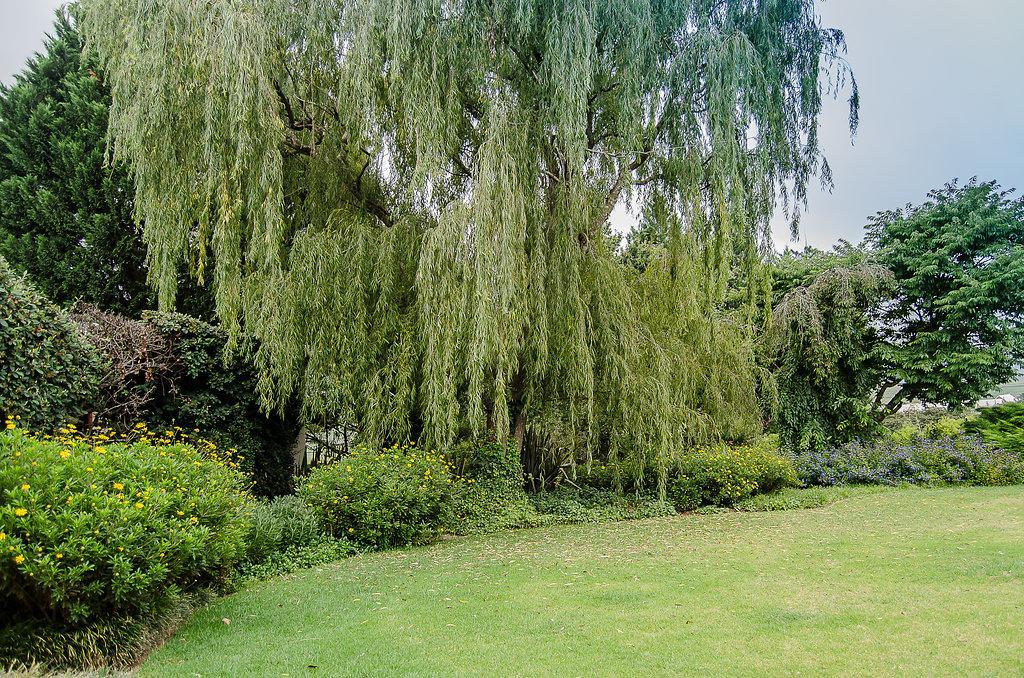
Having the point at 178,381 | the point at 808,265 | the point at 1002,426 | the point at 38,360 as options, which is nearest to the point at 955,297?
the point at 1002,426

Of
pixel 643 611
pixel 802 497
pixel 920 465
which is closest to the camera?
pixel 643 611

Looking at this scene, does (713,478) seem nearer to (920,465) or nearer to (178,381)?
(920,465)

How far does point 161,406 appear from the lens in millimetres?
7965

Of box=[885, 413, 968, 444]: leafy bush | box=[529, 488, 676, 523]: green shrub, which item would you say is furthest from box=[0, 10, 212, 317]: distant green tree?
box=[885, 413, 968, 444]: leafy bush

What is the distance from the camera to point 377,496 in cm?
643

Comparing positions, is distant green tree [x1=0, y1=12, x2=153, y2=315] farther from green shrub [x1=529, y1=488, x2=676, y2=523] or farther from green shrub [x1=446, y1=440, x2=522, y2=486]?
green shrub [x1=529, y1=488, x2=676, y2=523]

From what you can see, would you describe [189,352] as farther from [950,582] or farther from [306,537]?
[950,582]

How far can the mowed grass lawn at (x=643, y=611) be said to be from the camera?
136 inches

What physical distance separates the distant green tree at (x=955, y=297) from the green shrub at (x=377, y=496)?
11.2 meters

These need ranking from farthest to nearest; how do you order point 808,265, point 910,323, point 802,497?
point 808,265
point 910,323
point 802,497

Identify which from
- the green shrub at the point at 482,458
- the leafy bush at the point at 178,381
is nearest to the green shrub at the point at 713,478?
the green shrub at the point at 482,458

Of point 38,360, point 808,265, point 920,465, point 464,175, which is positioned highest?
point 808,265

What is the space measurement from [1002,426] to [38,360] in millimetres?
15943

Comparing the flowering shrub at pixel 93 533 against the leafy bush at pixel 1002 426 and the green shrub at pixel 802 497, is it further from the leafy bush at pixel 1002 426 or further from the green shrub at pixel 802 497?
the leafy bush at pixel 1002 426
